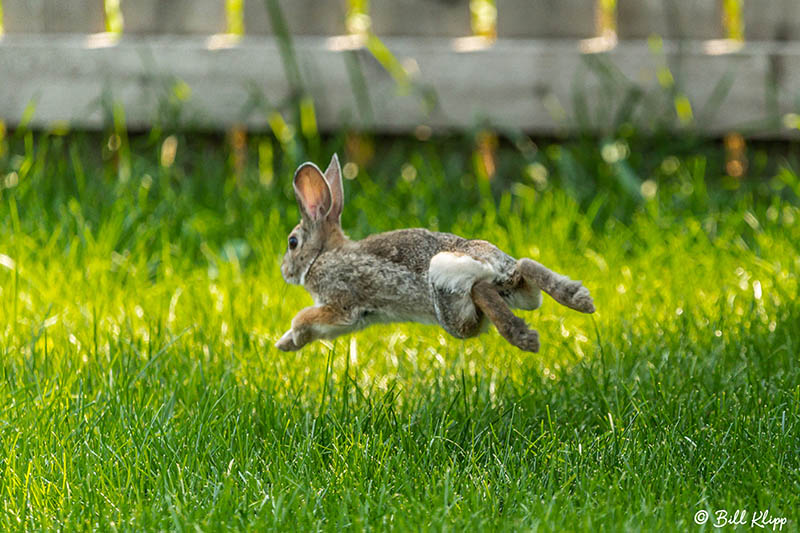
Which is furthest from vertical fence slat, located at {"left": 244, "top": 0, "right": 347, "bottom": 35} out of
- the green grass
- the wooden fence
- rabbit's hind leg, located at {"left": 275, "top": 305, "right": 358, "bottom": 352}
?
rabbit's hind leg, located at {"left": 275, "top": 305, "right": 358, "bottom": 352}


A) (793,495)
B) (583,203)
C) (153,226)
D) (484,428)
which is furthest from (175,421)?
(583,203)

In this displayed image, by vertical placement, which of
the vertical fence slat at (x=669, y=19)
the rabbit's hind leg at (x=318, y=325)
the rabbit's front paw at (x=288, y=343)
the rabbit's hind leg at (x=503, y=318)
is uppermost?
the vertical fence slat at (x=669, y=19)

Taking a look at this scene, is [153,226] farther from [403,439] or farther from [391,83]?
[403,439]

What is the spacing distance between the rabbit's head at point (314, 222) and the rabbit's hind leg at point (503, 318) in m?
0.40

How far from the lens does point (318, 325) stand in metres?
1.85

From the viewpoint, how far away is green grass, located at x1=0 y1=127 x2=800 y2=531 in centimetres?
191

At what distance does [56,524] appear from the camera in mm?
1828

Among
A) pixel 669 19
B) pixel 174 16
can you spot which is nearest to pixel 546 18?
pixel 669 19

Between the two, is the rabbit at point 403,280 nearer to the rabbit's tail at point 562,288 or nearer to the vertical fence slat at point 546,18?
the rabbit's tail at point 562,288

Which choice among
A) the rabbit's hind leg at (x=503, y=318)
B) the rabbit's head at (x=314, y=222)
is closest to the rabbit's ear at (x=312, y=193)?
the rabbit's head at (x=314, y=222)

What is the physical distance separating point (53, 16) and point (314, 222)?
10.1ft

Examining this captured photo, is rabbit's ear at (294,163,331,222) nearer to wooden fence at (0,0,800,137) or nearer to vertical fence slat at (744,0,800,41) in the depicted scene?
wooden fence at (0,0,800,137)

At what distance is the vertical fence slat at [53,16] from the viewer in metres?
4.52

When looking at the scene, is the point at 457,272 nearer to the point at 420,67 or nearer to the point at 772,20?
the point at 420,67
